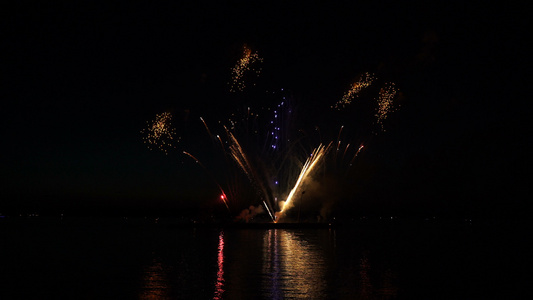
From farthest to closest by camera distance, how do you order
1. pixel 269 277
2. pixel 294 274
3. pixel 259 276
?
pixel 294 274, pixel 259 276, pixel 269 277

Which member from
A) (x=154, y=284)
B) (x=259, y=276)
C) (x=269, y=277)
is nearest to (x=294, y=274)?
(x=269, y=277)

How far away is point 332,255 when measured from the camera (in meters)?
30.7

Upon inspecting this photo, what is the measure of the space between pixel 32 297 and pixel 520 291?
57.3 ft

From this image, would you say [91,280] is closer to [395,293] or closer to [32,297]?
[32,297]

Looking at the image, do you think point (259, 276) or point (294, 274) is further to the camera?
point (294, 274)

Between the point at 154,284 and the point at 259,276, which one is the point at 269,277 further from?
the point at 154,284

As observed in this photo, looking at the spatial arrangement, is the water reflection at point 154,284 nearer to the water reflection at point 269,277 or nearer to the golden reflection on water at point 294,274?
the water reflection at point 269,277

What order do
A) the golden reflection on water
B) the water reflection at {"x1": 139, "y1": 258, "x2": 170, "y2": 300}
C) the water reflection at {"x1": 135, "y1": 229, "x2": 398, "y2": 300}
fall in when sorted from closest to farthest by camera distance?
1. the water reflection at {"x1": 139, "y1": 258, "x2": 170, "y2": 300}
2. the water reflection at {"x1": 135, "y1": 229, "x2": 398, "y2": 300}
3. the golden reflection on water

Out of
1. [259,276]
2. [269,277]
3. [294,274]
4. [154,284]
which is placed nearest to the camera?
[154,284]

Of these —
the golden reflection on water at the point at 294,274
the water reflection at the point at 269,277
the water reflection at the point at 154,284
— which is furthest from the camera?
the golden reflection on water at the point at 294,274

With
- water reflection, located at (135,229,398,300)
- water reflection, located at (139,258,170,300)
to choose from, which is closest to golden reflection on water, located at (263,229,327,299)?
water reflection, located at (135,229,398,300)

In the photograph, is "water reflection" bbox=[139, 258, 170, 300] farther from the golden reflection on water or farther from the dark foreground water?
the golden reflection on water

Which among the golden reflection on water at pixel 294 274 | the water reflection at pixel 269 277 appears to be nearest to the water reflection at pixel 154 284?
the water reflection at pixel 269 277

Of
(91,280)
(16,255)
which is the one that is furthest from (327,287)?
(16,255)
